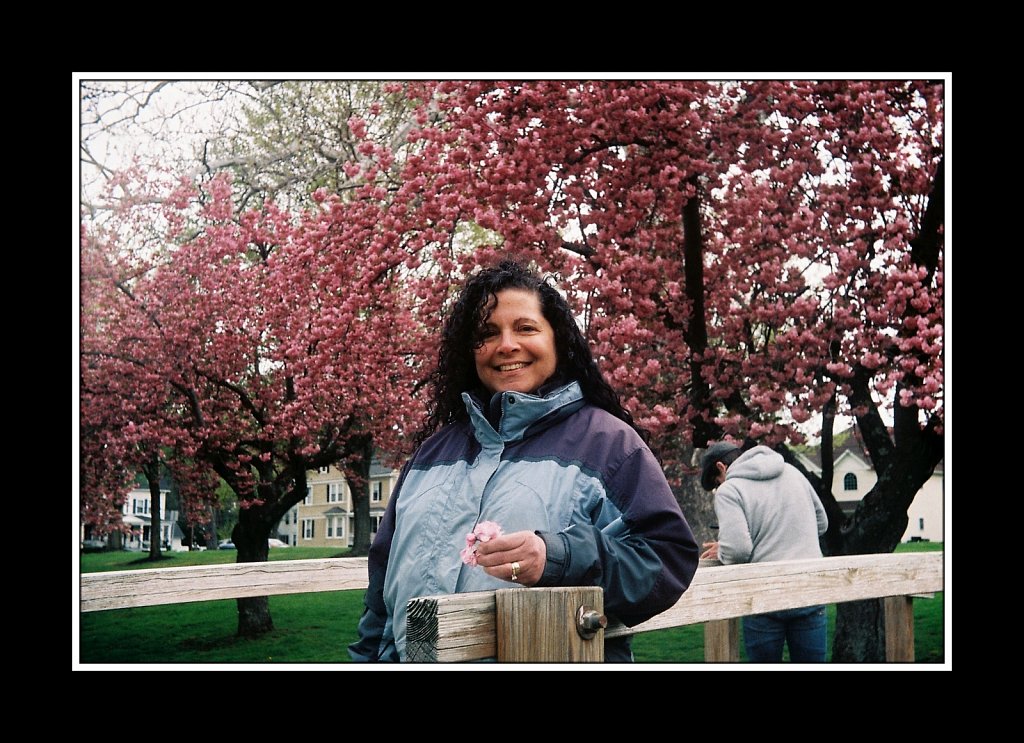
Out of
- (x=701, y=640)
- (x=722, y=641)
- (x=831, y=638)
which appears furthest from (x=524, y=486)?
(x=831, y=638)

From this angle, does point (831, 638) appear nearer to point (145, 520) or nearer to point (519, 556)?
point (519, 556)

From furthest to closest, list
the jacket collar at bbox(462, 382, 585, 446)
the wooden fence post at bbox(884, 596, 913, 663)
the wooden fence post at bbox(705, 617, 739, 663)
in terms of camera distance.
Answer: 1. the wooden fence post at bbox(884, 596, 913, 663)
2. the wooden fence post at bbox(705, 617, 739, 663)
3. the jacket collar at bbox(462, 382, 585, 446)

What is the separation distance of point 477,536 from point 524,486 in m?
0.15

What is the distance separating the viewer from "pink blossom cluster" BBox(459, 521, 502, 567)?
7.03 feet

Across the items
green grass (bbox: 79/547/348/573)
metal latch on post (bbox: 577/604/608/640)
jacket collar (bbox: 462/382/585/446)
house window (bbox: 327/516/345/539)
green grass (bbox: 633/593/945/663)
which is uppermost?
jacket collar (bbox: 462/382/585/446)

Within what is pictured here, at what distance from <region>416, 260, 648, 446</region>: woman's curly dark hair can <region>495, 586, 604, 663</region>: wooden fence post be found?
22.9 inches

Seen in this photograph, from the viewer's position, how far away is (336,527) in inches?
167

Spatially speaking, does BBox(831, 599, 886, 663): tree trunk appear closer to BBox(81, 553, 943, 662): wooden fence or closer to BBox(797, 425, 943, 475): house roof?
BBox(81, 553, 943, 662): wooden fence

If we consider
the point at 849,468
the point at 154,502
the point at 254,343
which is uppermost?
the point at 254,343

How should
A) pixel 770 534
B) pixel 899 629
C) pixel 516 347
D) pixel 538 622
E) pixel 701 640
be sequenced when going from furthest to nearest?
pixel 701 640, pixel 770 534, pixel 899 629, pixel 516 347, pixel 538 622

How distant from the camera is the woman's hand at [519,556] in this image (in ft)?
6.66

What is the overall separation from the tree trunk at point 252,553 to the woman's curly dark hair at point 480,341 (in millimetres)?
1862

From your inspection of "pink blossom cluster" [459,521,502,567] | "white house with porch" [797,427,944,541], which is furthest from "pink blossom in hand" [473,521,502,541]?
"white house with porch" [797,427,944,541]
